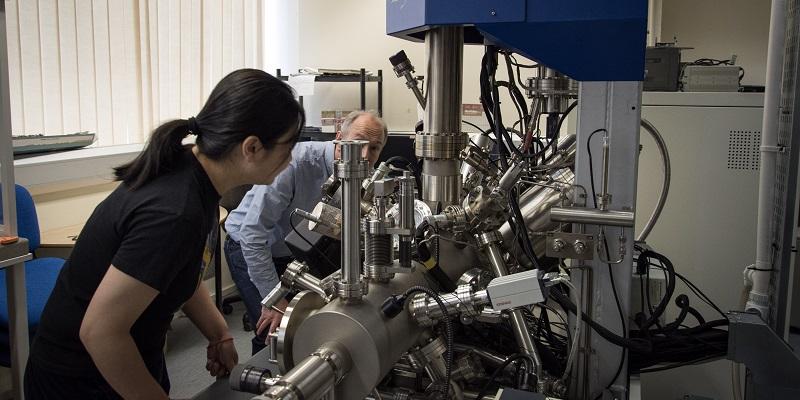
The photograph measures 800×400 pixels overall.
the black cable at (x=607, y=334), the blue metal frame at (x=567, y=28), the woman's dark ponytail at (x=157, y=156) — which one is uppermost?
the blue metal frame at (x=567, y=28)

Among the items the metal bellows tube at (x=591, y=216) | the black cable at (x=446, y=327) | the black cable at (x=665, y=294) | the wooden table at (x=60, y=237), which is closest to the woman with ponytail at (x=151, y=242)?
the black cable at (x=446, y=327)

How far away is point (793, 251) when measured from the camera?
1263 millimetres

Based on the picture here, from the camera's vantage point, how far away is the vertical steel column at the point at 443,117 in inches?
42.5

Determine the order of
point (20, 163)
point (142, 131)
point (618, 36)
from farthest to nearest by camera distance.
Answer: point (142, 131), point (20, 163), point (618, 36)

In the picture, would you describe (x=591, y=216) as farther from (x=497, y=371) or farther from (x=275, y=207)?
(x=275, y=207)

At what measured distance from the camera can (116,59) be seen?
3.36 m

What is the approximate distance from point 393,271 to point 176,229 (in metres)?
0.36

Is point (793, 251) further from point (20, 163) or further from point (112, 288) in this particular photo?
point (20, 163)

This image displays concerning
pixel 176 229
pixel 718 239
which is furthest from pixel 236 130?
pixel 718 239

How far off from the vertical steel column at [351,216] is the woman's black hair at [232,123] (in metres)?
0.24

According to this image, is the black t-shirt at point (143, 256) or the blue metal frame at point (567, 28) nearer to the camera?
the blue metal frame at point (567, 28)

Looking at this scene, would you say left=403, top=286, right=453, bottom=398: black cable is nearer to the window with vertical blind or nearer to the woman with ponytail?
the woman with ponytail

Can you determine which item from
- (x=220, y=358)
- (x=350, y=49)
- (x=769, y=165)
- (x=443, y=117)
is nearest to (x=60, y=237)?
(x=220, y=358)

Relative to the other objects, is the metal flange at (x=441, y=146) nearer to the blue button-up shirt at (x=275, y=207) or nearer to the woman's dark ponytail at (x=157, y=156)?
the woman's dark ponytail at (x=157, y=156)
